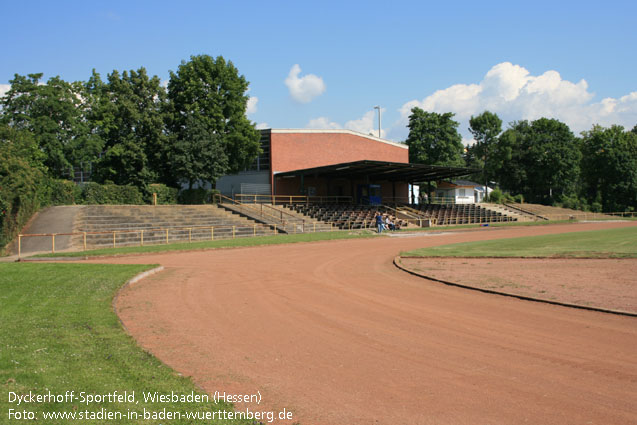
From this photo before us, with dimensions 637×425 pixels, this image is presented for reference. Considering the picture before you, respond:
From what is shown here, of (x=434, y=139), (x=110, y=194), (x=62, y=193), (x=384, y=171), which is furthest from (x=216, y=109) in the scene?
(x=434, y=139)

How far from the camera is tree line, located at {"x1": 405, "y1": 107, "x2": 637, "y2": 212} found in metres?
75.8

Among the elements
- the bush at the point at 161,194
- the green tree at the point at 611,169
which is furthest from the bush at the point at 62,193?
the green tree at the point at 611,169

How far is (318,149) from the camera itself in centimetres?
5106

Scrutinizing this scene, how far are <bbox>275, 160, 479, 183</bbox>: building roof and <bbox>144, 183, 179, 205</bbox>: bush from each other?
10.9m

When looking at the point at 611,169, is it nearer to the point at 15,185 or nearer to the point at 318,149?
the point at 318,149

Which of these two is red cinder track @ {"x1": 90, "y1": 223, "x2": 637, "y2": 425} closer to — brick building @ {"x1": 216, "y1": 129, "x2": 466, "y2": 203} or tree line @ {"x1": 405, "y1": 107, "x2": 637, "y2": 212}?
brick building @ {"x1": 216, "y1": 129, "x2": 466, "y2": 203}

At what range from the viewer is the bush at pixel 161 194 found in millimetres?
40281

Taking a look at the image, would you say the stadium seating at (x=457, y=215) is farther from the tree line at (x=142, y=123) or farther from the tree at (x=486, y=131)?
the tree at (x=486, y=131)

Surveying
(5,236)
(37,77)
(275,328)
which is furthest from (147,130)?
(275,328)

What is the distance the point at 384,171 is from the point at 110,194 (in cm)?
2771

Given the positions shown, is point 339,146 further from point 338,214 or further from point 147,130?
point 147,130

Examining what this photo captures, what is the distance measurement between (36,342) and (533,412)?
6.38 meters

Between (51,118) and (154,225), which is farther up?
(51,118)

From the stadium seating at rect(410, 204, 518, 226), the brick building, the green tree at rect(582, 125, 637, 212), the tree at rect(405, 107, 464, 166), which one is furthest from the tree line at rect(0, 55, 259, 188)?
the green tree at rect(582, 125, 637, 212)
